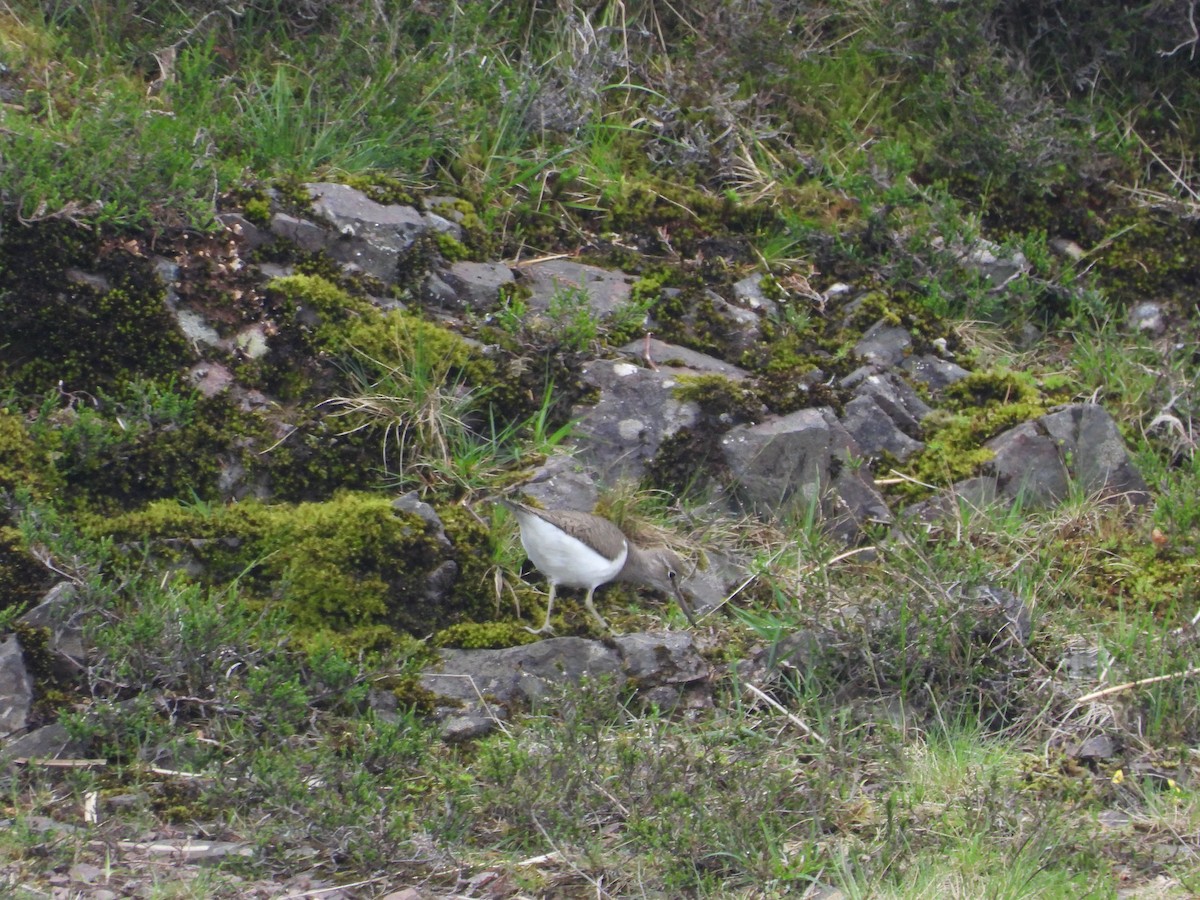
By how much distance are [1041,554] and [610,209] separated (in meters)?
3.01

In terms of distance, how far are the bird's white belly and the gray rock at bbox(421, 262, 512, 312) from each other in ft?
5.08

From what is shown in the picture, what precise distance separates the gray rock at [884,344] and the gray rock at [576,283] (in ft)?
4.19

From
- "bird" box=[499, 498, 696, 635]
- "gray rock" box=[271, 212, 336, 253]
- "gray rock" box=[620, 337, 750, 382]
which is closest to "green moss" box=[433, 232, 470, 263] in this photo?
"gray rock" box=[271, 212, 336, 253]

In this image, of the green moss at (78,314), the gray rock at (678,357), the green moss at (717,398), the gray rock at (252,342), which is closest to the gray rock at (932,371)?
the gray rock at (678,357)

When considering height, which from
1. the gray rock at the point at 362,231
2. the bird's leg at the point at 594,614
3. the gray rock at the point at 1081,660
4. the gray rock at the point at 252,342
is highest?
the gray rock at the point at 362,231

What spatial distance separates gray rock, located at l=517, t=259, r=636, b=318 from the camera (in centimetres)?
670

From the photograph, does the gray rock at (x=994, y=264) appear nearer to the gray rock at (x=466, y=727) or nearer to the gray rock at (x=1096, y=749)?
the gray rock at (x=1096, y=749)

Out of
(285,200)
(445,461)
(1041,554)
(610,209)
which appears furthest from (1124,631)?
(285,200)

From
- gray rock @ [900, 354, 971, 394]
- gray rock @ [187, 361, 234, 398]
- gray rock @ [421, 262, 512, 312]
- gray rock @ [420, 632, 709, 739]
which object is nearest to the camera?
gray rock @ [420, 632, 709, 739]

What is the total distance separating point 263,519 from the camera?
534 cm

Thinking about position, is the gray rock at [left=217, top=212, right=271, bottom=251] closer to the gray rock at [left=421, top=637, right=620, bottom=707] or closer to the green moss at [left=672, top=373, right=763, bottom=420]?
the green moss at [left=672, top=373, right=763, bottom=420]

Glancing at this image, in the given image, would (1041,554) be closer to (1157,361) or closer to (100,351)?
(1157,361)

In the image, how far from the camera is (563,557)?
5.37 metres

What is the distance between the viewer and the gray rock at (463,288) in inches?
257
